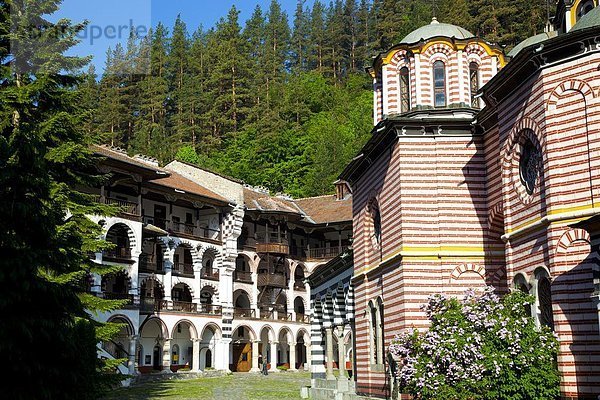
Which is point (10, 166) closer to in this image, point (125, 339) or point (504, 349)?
point (504, 349)

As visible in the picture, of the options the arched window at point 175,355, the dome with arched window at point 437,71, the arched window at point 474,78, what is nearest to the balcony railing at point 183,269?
the arched window at point 175,355

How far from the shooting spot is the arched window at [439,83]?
2079 centimetres

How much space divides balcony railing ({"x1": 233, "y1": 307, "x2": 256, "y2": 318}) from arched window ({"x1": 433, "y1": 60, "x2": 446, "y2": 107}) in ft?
96.1

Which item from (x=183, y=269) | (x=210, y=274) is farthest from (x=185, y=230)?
(x=210, y=274)

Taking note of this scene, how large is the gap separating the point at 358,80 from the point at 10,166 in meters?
64.2

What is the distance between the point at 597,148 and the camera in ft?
44.8

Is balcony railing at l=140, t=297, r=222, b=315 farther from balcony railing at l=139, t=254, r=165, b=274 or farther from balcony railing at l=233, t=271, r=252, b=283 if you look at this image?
balcony railing at l=233, t=271, r=252, b=283

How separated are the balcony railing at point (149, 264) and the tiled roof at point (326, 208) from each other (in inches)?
557

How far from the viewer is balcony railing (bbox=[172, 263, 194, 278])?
4416 centimetres

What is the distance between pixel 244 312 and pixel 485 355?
3525 centimetres

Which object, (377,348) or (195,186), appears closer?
(377,348)

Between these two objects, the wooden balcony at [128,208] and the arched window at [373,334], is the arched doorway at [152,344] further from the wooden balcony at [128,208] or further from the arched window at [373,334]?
the arched window at [373,334]

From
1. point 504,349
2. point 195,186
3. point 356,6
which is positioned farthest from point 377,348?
point 356,6

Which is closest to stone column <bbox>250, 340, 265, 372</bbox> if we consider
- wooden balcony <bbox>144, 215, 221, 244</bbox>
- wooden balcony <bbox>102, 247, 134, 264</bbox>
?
wooden balcony <bbox>144, 215, 221, 244</bbox>
